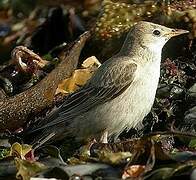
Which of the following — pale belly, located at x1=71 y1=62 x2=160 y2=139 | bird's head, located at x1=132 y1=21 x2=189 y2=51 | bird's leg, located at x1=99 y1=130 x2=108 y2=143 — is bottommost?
bird's leg, located at x1=99 y1=130 x2=108 y2=143

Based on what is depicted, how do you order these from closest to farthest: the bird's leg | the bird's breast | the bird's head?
→ 1. the bird's breast
2. the bird's leg
3. the bird's head

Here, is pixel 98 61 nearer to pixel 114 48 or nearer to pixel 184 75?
pixel 114 48

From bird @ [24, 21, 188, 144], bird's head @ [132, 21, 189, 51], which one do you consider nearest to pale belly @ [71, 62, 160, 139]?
bird @ [24, 21, 188, 144]

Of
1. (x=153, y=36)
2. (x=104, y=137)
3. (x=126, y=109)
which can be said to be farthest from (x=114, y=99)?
(x=153, y=36)

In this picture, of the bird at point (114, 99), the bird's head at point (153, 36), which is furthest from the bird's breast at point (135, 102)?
the bird's head at point (153, 36)

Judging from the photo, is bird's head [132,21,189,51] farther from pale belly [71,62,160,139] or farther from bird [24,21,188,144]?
A: pale belly [71,62,160,139]

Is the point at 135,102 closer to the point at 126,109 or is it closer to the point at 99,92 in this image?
the point at 126,109

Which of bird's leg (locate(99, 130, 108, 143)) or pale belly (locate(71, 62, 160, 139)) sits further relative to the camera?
bird's leg (locate(99, 130, 108, 143))

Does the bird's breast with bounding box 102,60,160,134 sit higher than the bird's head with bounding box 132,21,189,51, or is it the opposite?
the bird's head with bounding box 132,21,189,51
